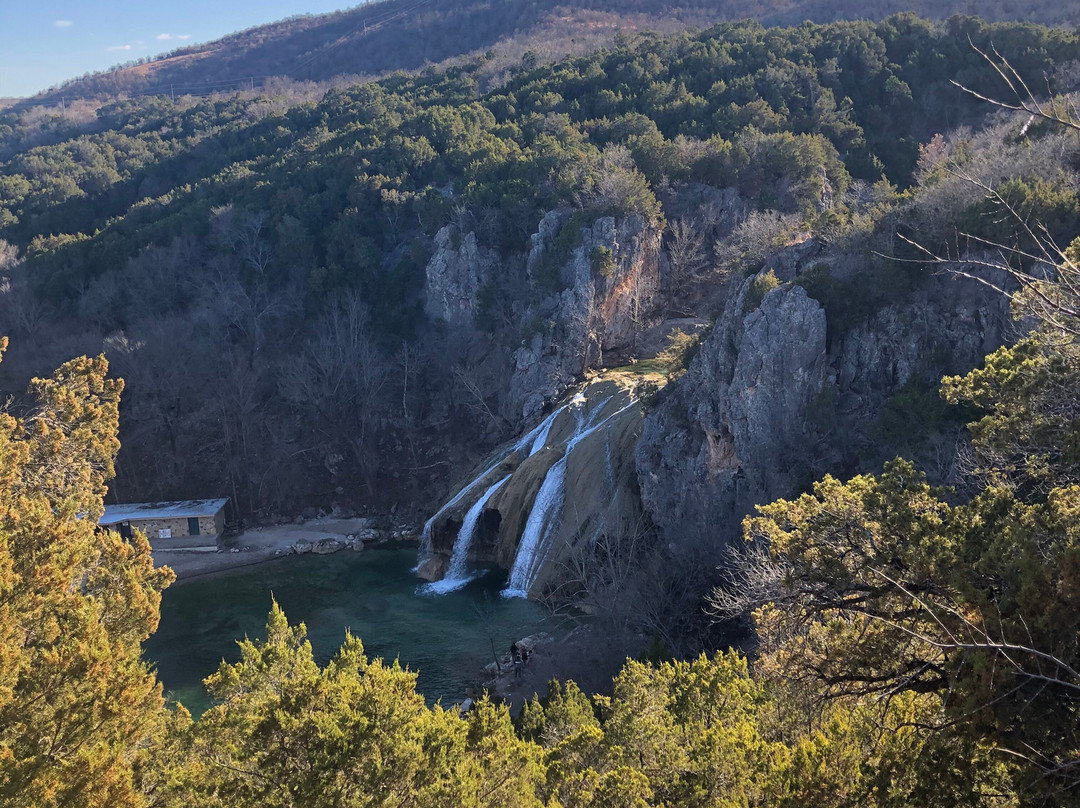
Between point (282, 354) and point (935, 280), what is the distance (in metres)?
31.1

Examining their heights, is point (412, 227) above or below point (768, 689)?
above

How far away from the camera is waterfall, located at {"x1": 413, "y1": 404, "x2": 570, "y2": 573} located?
102 feet

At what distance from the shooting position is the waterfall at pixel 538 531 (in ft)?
88.7

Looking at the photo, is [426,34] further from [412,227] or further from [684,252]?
[684,252]

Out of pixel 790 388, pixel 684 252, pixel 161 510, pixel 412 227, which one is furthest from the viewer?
pixel 412 227

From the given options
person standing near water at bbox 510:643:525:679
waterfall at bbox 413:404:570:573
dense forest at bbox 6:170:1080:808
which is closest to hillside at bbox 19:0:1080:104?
waterfall at bbox 413:404:570:573

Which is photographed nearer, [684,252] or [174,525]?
[174,525]

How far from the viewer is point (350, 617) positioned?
26719mm

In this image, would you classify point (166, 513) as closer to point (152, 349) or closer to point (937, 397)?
point (152, 349)

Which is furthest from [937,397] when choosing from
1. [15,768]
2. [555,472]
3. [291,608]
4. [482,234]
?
[482,234]

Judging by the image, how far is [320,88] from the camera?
80438mm

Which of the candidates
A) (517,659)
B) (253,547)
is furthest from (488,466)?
(517,659)

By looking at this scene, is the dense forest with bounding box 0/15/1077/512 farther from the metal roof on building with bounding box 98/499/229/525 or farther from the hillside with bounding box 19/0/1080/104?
the hillside with bounding box 19/0/1080/104

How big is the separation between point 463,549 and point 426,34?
7442cm
